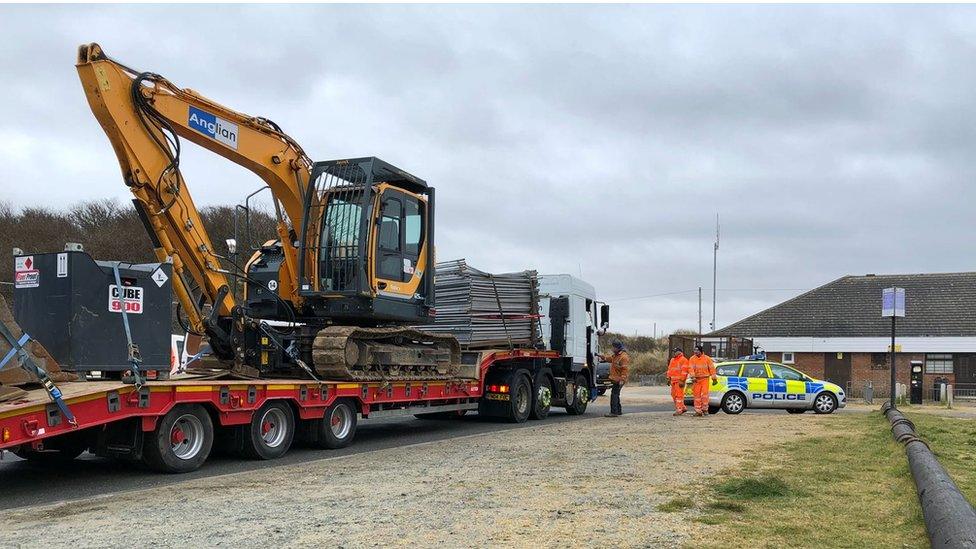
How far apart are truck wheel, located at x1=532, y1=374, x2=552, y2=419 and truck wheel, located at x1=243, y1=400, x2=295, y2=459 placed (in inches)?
288

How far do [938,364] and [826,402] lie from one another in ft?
68.1

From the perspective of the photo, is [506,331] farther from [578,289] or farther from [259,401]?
[259,401]

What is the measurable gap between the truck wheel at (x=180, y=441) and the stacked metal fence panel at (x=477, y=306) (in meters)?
Answer: 6.43

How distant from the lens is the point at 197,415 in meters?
9.87

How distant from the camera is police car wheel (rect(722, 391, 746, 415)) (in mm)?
20250

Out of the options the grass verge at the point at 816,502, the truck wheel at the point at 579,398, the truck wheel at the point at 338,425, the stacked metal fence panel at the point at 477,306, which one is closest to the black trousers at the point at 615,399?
the truck wheel at the point at 579,398

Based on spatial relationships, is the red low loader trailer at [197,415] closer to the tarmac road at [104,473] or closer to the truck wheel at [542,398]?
the tarmac road at [104,473]

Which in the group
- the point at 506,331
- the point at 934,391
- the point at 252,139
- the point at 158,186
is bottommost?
the point at 934,391

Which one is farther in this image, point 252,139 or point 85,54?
point 252,139

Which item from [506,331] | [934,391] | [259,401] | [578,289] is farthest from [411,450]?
[934,391]

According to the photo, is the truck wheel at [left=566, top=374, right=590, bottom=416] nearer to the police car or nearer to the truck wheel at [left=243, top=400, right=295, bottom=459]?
the police car

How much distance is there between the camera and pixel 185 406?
31.8ft

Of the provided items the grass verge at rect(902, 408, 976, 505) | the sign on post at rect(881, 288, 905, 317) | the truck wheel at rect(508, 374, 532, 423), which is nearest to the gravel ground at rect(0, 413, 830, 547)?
the grass verge at rect(902, 408, 976, 505)

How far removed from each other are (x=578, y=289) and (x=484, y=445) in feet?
25.0
